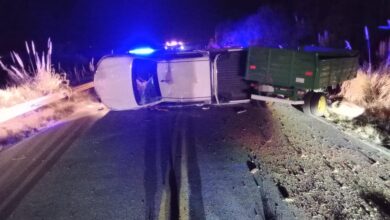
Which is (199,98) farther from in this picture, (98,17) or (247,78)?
(98,17)

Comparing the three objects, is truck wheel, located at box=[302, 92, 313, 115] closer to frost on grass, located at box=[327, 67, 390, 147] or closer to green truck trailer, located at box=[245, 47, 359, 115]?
green truck trailer, located at box=[245, 47, 359, 115]

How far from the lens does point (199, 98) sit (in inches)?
339

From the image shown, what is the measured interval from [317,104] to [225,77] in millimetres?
2542

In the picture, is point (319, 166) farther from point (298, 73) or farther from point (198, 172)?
point (298, 73)

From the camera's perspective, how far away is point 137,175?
503 centimetres

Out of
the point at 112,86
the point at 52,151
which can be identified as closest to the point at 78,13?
the point at 112,86

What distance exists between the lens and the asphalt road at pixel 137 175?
4.14 m

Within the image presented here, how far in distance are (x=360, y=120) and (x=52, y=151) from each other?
6.83m

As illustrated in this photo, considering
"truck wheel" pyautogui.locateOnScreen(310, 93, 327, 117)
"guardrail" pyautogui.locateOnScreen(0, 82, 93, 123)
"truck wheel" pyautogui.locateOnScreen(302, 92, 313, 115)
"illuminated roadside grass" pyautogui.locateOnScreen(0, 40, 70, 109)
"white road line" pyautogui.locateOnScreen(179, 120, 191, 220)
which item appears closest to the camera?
"white road line" pyautogui.locateOnScreen(179, 120, 191, 220)

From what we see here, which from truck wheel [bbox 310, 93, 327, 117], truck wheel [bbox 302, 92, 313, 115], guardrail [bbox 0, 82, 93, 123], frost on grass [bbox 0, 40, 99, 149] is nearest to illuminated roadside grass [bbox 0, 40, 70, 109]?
frost on grass [bbox 0, 40, 99, 149]

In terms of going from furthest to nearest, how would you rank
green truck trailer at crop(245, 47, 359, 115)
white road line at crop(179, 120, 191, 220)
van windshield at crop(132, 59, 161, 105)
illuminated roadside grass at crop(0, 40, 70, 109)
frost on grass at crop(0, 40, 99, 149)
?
illuminated roadside grass at crop(0, 40, 70, 109), van windshield at crop(132, 59, 161, 105), green truck trailer at crop(245, 47, 359, 115), frost on grass at crop(0, 40, 99, 149), white road line at crop(179, 120, 191, 220)

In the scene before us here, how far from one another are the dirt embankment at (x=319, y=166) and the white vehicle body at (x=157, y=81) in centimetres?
162

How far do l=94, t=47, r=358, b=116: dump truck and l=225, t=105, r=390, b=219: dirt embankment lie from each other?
0.98 meters

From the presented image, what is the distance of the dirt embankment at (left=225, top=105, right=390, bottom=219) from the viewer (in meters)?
4.07
